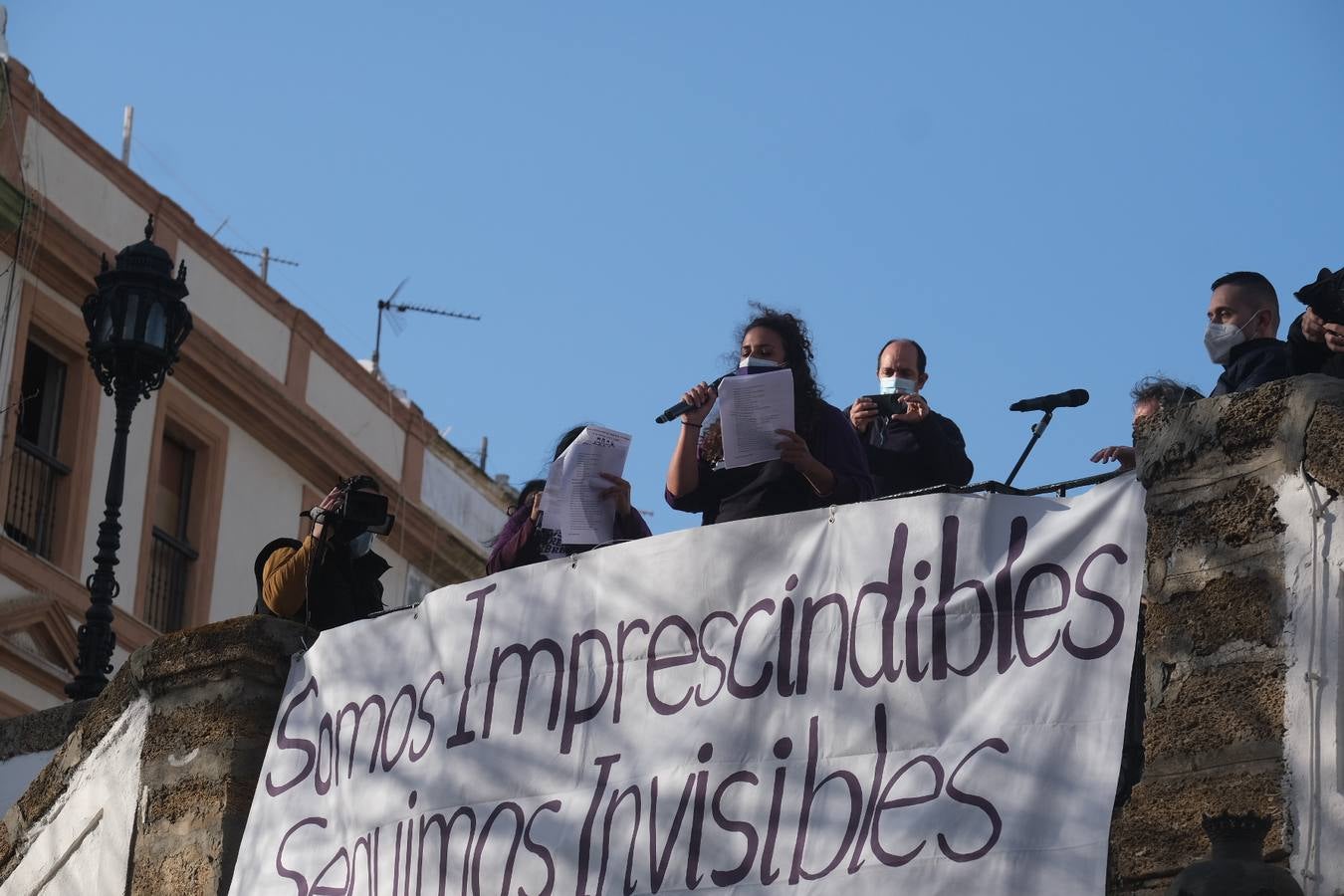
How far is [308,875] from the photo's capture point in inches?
328

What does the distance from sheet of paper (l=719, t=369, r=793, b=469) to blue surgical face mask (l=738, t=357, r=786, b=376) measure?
0.38m

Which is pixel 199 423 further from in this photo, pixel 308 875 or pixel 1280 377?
pixel 1280 377

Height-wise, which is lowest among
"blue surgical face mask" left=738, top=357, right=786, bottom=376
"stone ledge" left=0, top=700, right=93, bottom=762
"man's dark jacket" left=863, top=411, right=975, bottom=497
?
"stone ledge" left=0, top=700, right=93, bottom=762

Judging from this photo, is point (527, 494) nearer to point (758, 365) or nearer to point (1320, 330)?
point (758, 365)

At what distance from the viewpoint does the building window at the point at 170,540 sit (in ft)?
78.3

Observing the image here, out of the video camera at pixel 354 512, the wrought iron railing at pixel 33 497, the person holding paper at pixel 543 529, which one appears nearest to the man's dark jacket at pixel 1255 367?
the person holding paper at pixel 543 529

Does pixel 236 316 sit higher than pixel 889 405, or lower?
higher

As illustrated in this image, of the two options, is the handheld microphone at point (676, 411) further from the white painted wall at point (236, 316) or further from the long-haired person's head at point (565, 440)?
the white painted wall at point (236, 316)

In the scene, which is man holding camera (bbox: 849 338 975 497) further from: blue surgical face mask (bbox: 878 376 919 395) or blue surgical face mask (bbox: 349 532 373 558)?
blue surgical face mask (bbox: 349 532 373 558)

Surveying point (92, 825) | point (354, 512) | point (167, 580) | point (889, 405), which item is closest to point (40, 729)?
point (92, 825)

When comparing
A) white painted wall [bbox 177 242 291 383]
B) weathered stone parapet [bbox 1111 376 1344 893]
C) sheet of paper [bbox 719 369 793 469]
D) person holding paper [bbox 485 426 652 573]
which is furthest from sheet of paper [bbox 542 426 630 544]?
white painted wall [bbox 177 242 291 383]

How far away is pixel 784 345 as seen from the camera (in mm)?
8617

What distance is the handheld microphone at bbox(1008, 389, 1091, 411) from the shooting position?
7.78 m

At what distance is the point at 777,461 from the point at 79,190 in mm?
Result: 16039
